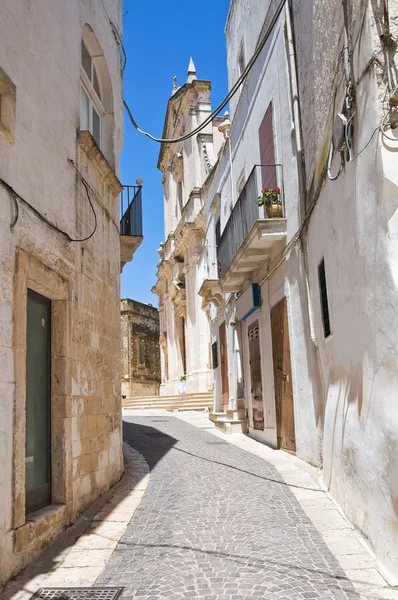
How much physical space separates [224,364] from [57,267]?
426 inches

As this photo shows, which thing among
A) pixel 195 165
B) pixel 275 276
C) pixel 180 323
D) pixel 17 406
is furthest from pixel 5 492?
pixel 180 323

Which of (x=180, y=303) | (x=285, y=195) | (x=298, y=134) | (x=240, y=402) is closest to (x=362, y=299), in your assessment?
(x=298, y=134)

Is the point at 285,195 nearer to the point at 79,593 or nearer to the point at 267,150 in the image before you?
the point at 267,150

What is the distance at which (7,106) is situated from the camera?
16.2 ft

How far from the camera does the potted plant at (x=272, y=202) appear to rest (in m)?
9.45

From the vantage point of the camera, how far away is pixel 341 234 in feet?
18.6

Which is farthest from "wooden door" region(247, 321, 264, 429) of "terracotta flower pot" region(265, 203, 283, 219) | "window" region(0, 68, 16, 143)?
"window" region(0, 68, 16, 143)

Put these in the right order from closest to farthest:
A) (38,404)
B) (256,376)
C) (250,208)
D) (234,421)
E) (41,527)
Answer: (41,527)
(38,404)
(250,208)
(256,376)
(234,421)

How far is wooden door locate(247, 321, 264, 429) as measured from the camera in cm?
1135

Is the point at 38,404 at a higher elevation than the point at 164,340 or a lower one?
lower

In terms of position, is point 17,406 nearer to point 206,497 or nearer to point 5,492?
point 5,492

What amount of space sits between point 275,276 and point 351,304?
484 centimetres

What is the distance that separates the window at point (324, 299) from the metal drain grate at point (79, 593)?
3920mm

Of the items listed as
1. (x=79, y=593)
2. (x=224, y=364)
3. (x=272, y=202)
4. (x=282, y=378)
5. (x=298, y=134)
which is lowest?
(x=79, y=593)
